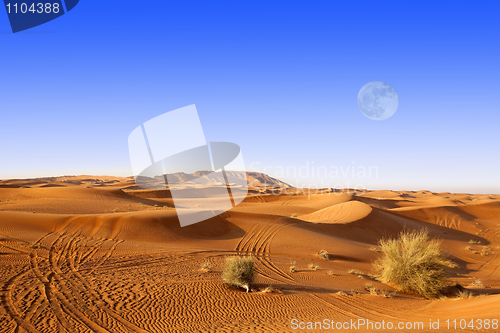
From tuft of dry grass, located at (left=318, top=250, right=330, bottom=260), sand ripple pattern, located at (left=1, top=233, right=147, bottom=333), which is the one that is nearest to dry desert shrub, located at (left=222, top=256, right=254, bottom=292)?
sand ripple pattern, located at (left=1, top=233, right=147, bottom=333)

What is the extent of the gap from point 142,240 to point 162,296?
8.79 metres

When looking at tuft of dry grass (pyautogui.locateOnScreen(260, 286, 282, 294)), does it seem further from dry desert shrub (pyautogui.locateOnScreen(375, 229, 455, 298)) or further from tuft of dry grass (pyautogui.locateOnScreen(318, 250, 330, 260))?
tuft of dry grass (pyautogui.locateOnScreen(318, 250, 330, 260))

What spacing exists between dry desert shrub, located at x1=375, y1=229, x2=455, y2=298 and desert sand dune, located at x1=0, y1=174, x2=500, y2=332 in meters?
0.64

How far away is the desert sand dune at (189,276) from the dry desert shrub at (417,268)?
64cm

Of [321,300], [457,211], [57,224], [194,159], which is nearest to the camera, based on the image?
[321,300]

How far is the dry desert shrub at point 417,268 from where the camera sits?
11.4 meters

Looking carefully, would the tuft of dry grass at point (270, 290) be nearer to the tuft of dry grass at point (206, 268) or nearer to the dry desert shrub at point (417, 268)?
the tuft of dry grass at point (206, 268)

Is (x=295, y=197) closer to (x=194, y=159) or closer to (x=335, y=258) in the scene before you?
(x=194, y=159)

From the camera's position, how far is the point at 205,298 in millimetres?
9258

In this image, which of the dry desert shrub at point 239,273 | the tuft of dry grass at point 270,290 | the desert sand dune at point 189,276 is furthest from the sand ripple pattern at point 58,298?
the tuft of dry grass at point 270,290

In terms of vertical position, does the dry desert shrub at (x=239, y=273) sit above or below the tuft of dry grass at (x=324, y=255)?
above

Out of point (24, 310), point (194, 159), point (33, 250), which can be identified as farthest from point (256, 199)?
point (24, 310)

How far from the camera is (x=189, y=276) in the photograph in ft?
37.1

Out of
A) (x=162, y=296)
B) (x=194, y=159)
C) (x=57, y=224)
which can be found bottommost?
(x=162, y=296)
